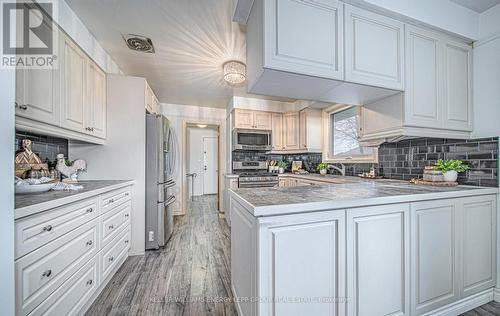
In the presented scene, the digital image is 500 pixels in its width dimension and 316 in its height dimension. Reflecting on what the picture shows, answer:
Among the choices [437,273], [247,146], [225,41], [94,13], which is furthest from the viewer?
[247,146]

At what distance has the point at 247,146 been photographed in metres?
3.75

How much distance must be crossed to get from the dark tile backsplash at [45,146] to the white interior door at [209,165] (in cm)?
472

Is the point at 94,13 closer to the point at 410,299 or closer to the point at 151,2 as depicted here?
the point at 151,2

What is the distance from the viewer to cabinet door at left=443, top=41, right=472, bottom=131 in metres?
1.75

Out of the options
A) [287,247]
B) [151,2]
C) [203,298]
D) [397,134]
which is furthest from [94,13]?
[397,134]

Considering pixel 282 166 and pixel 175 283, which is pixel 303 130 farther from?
pixel 175 283

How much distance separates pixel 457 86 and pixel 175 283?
3193mm

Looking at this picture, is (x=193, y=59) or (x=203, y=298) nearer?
(x=203, y=298)

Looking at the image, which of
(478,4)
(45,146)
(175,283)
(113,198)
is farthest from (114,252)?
(478,4)

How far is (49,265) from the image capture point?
1113 millimetres

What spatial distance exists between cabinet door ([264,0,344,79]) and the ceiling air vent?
1.66 meters

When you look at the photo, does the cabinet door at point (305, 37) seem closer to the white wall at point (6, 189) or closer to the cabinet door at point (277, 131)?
the white wall at point (6, 189)

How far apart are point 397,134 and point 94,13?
9.58 ft

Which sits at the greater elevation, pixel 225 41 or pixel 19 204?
pixel 225 41
